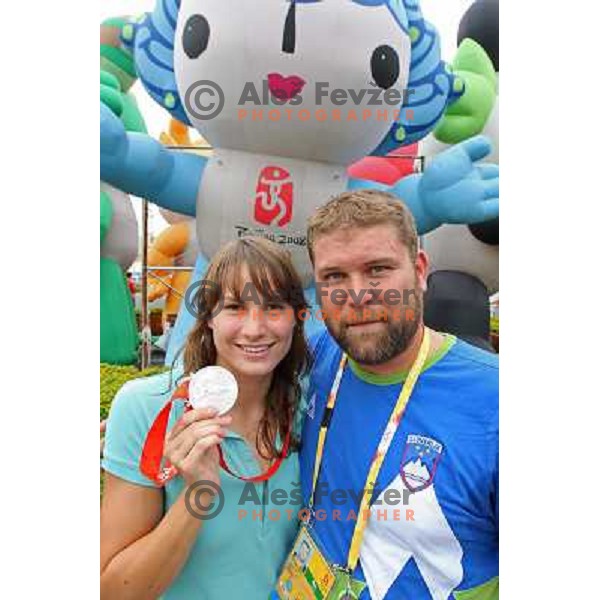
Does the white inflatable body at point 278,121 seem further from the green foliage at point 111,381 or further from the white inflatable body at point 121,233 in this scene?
the white inflatable body at point 121,233

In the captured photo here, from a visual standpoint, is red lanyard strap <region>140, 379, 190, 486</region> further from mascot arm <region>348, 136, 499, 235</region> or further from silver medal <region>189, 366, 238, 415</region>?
mascot arm <region>348, 136, 499, 235</region>

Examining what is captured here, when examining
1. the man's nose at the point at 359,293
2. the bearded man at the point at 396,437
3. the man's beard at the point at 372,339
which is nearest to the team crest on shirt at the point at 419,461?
the bearded man at the point at 396,437

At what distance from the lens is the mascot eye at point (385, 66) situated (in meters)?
2.07

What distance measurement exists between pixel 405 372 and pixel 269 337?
287 millimetres

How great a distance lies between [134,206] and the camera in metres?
3.78

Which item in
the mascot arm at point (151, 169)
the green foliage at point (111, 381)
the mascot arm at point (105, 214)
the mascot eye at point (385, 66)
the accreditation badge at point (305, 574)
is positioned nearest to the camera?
the accreditation badge at point (305, 574)

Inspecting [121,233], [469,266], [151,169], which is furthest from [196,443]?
[121,233]

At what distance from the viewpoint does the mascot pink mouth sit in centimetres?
203

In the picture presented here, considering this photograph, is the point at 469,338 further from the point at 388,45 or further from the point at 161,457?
the point at 161,457

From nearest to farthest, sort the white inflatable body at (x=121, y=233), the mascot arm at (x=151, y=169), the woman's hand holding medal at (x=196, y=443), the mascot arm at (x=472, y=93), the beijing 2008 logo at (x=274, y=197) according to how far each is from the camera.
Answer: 1. the woman's hand holding medal at (x=196, y=443)
2. the beijing 2008 logo at (x=274, y=197)
3. the mascot arm at (x=151, y=169)
4. the mascot arm at (x=472, y=93)
5. the white inflatable body at (x=121, y=233)

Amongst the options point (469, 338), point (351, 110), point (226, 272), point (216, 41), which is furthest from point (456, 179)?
point (226, 272)

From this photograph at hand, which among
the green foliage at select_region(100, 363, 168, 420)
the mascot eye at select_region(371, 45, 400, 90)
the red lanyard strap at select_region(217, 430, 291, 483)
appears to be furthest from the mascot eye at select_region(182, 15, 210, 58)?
the red lanyard strap at select_region(217, 430, 291, 483)

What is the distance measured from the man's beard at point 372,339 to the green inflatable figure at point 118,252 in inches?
88.2

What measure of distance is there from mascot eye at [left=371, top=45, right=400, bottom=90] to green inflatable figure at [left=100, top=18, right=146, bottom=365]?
1499 millimetres
